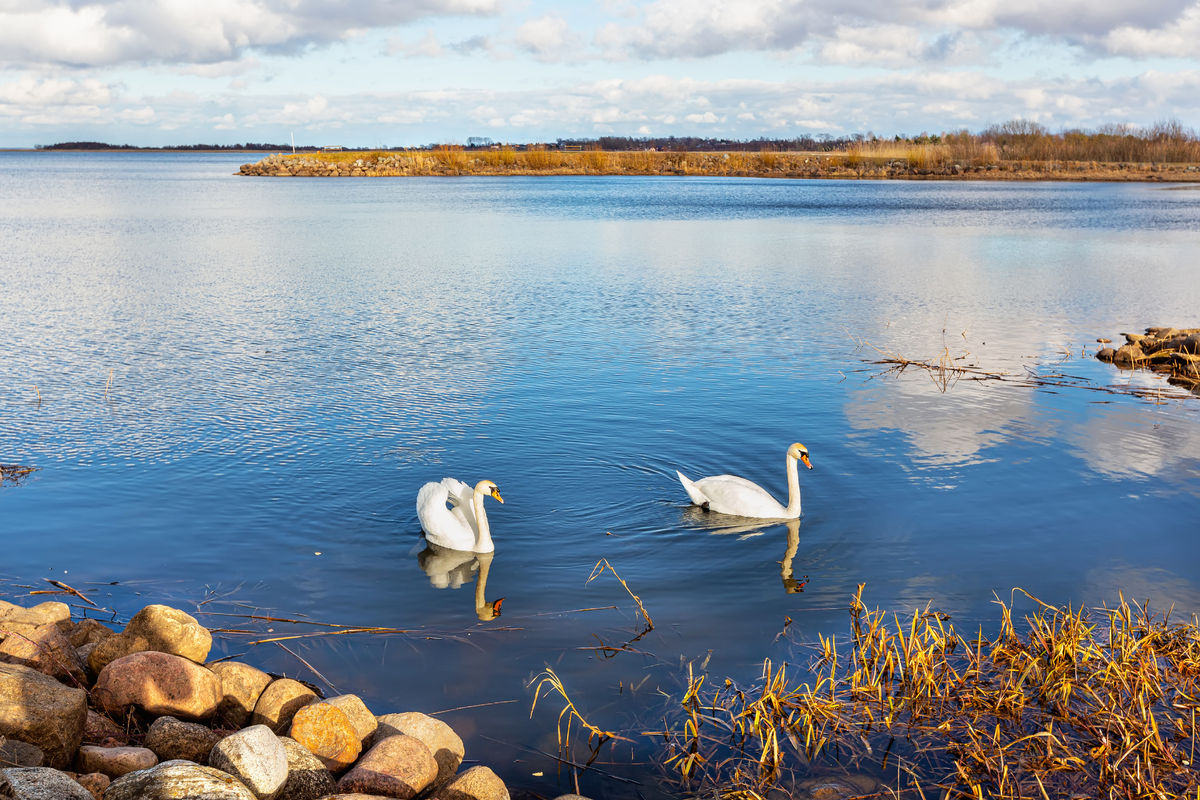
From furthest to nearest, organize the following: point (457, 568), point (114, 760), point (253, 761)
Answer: point (457, 568)
point (114, 760)
point (253, 761)

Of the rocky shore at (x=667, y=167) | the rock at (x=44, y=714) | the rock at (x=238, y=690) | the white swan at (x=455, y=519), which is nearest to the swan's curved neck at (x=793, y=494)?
the white swan at (x=455, y=519)

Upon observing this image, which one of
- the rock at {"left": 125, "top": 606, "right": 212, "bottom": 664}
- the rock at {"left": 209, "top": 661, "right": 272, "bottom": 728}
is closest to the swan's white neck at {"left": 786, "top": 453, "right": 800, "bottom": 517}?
the rock at {"left": 209, "top": 661, "right": 272, "bottom": 728}

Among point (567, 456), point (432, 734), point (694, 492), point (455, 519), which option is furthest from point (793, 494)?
point (432, 734)

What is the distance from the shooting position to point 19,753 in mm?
4801

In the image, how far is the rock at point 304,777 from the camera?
16.6ft

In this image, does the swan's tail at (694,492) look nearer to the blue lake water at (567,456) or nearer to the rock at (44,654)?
the blue lake water at (567,456)

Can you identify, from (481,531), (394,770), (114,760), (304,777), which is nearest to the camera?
(114,760)

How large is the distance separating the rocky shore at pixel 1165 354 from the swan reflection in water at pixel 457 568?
44.3 ft

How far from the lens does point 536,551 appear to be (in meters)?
9.34

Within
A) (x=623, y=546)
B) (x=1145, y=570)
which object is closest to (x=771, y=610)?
(x=623, y=546)

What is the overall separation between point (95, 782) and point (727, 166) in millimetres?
117357

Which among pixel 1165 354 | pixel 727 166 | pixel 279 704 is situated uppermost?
pixel 727 166

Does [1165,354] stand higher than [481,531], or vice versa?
[1165,354]

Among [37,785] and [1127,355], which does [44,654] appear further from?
[1127,355]
